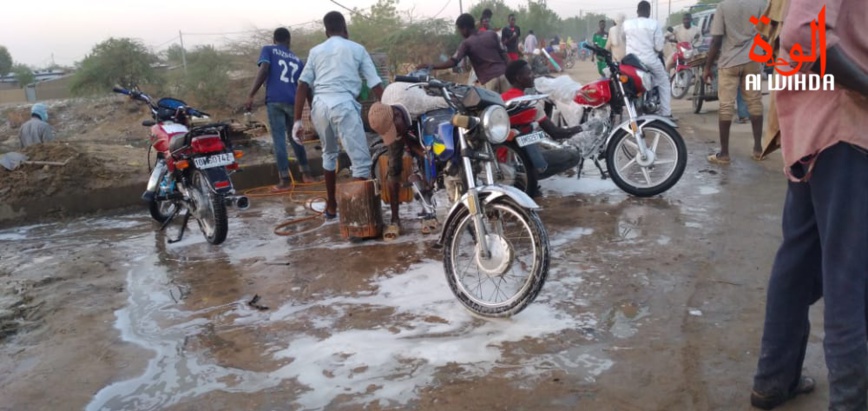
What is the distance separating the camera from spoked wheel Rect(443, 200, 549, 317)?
3357mm

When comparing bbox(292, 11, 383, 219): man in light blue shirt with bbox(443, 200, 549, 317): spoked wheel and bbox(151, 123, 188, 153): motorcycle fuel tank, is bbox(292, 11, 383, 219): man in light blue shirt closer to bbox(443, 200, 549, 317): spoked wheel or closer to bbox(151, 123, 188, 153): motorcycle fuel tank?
bbox(151, 123, 188, 153): motorcycle fuel tank

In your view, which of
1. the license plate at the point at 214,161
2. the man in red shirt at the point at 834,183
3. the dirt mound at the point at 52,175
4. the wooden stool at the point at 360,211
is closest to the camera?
the man in red shirt at the point at 834,183

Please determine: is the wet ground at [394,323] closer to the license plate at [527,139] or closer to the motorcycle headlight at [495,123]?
the license plate at [527,139]

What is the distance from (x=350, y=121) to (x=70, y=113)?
20.6 m

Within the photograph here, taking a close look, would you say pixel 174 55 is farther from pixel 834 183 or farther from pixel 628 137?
pixel 834 183

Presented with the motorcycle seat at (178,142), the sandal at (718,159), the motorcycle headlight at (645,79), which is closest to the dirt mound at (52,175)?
the motorcycle seat at (178,142)

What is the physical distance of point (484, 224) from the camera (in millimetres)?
3537

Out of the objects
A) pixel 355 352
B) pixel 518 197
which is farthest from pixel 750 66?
pixel 355 352

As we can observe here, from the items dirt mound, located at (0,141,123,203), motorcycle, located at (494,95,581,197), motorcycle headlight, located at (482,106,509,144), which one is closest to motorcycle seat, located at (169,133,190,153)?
dirt mound, located at (0,141,123,203)

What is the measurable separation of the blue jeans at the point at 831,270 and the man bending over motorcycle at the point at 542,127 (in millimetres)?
3178

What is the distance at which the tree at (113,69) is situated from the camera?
22984 millimetres

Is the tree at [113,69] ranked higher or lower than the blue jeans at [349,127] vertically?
higher

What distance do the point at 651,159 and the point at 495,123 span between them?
2.61 metres

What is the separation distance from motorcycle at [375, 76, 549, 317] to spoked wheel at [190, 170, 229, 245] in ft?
6.93
